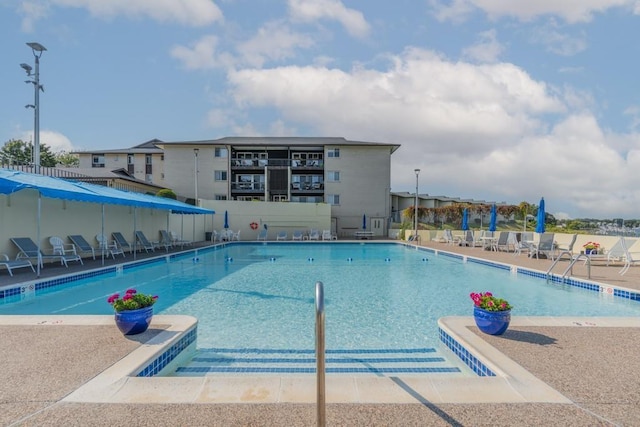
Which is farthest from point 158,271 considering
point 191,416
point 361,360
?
point 191,416

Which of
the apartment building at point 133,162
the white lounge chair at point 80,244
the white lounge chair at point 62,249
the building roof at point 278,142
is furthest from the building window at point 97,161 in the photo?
the white lounge chair at point 62,249

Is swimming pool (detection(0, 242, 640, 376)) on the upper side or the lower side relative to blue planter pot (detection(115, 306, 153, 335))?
lower

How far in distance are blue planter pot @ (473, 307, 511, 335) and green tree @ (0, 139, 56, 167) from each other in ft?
178

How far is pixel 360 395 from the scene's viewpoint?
271 cm

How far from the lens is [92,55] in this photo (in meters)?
11.9

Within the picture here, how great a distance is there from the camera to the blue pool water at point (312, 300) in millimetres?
5410

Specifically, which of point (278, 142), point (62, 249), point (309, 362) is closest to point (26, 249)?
point (62, 249)

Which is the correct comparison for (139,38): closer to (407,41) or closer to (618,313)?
(407,41)

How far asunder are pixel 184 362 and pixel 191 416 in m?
1.89

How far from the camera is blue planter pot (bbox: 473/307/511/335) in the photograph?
13.2ft

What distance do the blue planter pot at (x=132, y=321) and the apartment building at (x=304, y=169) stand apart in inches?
1058

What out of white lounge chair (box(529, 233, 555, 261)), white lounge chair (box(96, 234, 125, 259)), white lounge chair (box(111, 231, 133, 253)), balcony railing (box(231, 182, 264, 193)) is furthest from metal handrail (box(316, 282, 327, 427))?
balcony railing (box(231, 182, 264, 193))

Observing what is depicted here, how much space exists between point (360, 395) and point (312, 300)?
16.3 feet

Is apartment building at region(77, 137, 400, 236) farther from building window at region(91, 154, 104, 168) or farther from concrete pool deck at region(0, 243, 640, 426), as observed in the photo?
concrete pool deck at region(0, 243, 640, 426)
